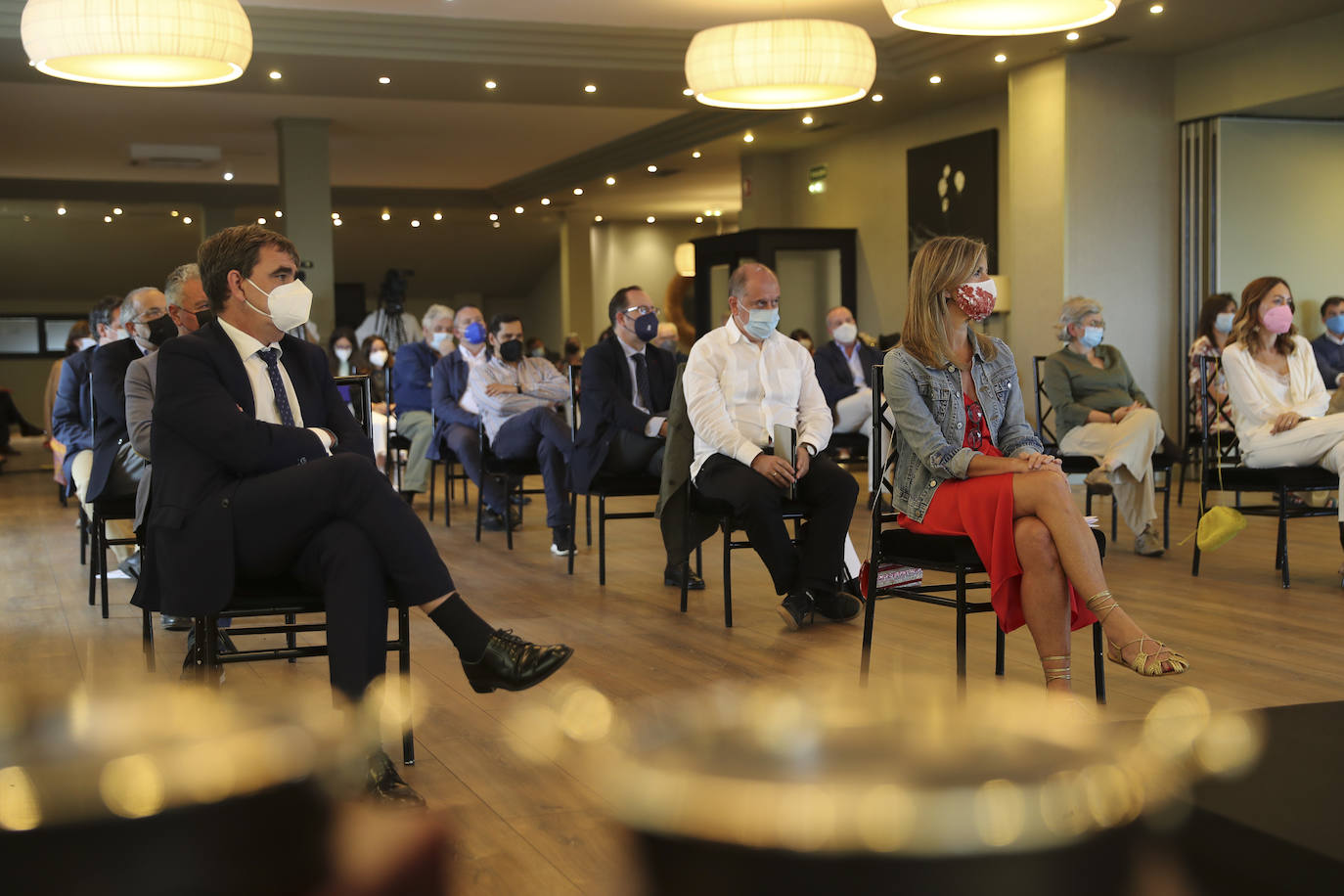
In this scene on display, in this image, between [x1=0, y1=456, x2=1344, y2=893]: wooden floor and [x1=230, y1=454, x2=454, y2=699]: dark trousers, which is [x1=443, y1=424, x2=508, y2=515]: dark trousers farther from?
[x1=230, y1=454, x2=454, y2=699]: dark trousers

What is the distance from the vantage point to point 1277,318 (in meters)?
5.11

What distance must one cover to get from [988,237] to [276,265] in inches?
335

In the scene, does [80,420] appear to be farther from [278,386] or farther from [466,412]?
[278,386]

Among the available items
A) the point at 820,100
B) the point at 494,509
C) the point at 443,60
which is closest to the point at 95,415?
the point at 494,509

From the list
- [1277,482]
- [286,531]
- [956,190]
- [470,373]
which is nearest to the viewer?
[286,531]

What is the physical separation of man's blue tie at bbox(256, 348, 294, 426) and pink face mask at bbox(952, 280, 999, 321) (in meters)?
1.71

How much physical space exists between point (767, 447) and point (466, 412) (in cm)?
271

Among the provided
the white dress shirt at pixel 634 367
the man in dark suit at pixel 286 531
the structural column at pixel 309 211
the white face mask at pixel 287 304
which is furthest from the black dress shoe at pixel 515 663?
the structural column at pixel 309 211

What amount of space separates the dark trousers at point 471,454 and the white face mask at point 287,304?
3747 mm

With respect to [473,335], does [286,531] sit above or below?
below

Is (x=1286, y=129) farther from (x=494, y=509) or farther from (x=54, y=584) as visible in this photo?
(x=54, y=584)

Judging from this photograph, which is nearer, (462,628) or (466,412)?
(462,628)

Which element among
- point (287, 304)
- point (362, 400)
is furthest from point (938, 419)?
point (287, 304)

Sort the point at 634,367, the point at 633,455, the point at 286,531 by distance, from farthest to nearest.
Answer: the point at 634,367
the point at 633,455
the point at 286,531
